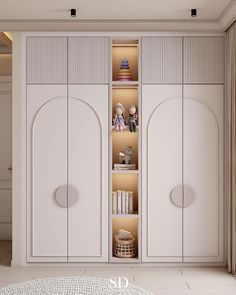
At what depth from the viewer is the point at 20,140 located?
5059mm

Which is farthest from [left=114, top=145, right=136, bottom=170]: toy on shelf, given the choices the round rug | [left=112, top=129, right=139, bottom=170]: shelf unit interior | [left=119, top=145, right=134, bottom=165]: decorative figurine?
the round rug

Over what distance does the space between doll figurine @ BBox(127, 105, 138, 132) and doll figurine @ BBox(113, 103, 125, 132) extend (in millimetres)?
72

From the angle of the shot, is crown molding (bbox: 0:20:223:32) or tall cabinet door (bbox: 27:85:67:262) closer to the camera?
crown molding (bbox: 0:20:223:32)

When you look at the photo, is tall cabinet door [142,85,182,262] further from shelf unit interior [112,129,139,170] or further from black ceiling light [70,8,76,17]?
black ceiling light [70,8,76,17]

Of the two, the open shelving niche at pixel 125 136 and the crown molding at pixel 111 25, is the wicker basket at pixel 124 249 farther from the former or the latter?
the crown molding at pixel 111 25

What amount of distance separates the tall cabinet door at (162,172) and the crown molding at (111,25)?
0.59 m

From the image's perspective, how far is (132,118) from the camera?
505 centimetres

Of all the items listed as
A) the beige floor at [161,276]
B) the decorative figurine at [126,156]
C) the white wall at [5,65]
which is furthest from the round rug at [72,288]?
the white wall at [5,65]

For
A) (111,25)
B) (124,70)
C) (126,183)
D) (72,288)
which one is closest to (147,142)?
(126,183)

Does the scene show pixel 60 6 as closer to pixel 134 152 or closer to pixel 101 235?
pixel 134 152

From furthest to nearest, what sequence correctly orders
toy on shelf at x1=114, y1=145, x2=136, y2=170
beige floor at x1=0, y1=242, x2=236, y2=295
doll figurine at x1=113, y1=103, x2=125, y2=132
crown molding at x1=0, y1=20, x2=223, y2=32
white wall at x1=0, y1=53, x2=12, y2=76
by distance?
white wall at x1=0, y1=53, x2=12, y2=76 → toy on shelf at x1=114, y1=145, x2=136, y2=170 → doll figurine at x1=113, y1=103, x2=125, y2=132 → crown molding at x1=0, y1=20, x2=223, y2=32 → beige floor at x1=0, y1=242, x2=236, y2=295

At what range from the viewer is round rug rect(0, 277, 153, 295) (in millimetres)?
2111

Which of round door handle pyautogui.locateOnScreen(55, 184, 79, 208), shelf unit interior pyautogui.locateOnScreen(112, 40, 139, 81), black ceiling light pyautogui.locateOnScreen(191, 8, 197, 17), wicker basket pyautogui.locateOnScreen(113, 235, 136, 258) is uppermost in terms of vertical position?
black ceiling light pyautogui.locateOnScreen(191, 8, 197, 17)

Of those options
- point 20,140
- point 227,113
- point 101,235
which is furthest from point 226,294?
point 20,140
